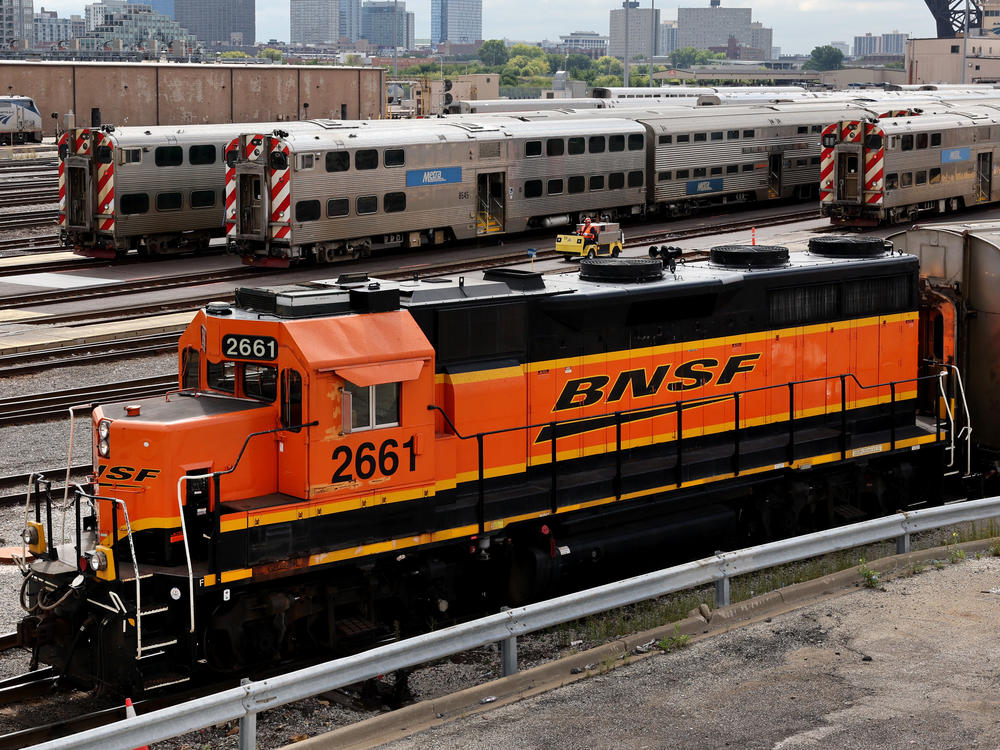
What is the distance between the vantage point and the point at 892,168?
3722 cm

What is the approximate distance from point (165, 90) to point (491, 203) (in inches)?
1202

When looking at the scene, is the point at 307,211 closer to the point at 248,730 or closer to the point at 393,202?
the point at 393,202

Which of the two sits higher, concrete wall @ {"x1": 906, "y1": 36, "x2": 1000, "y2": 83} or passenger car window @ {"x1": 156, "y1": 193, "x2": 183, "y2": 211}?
concrete wall @ {"x1": 906, "y1": 36, "x2": 1000, "y2": 83}

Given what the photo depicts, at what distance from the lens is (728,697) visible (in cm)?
930

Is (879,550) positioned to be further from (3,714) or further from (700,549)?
(3,714)

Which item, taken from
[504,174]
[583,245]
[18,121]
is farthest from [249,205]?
[18,121]

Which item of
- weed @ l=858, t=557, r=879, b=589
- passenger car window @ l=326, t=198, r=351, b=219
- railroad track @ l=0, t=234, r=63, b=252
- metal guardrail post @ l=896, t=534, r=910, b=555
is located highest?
passenger car window @ l=326, t=198, r=351, b=219

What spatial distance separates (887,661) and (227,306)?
567cm

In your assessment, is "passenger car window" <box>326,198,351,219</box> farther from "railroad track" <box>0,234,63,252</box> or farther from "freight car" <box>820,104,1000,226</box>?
"freight car" <box>820,104,1000,226</box>

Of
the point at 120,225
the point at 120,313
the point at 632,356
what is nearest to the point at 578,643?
the point at 632,356

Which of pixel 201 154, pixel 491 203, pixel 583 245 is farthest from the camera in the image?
pixel 491 203

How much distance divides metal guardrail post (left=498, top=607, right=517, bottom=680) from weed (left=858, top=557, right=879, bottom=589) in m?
3.56

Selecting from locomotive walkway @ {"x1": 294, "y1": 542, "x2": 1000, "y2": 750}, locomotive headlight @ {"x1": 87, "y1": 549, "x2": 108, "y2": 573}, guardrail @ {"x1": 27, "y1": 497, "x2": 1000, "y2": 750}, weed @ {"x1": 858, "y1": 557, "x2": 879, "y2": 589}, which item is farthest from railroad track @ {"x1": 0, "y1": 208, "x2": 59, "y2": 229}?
locomotive walkway @ {"x1": 294, "y1": 542, "x2": 1000, "y2": 750}

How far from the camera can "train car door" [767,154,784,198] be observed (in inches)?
1676
